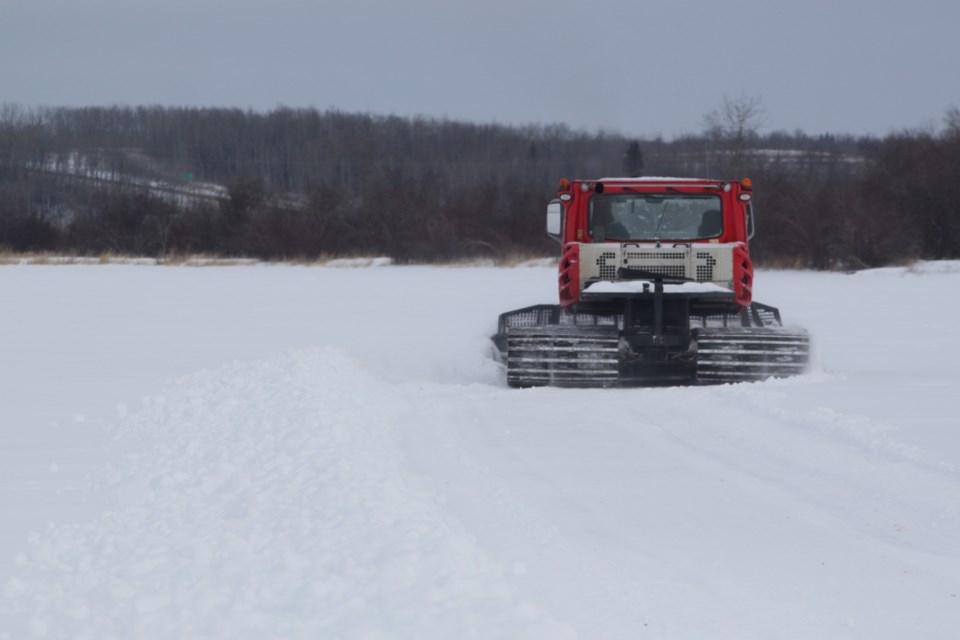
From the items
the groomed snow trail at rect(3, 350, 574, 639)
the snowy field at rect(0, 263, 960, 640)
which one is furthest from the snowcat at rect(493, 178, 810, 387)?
the groomed snow trail at rect(3, 350, 574, 639)

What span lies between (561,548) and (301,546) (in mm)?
1269

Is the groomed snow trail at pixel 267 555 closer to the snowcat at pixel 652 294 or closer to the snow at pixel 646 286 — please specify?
the snowcat at pixel 652 294

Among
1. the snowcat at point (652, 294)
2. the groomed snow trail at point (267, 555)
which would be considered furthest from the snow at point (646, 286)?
the groomed snow trail at point (267, 555)

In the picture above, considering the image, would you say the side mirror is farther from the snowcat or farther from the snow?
the snow

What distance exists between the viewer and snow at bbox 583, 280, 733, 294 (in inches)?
467

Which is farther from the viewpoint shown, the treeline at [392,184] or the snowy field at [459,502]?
the treeline at [392,184]

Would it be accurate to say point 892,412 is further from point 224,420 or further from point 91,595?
point 91,595

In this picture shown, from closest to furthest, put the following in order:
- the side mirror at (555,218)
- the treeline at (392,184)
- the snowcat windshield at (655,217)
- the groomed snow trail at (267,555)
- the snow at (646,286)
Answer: the groomed snow trail at (267,555), the snow at (646,286), the side mirror at (555,218), the snowcat windshield at (655,217), the treeline at (392,184)

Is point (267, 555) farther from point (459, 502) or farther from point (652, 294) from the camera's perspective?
point (652, 294)

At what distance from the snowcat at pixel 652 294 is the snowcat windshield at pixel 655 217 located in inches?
0.4

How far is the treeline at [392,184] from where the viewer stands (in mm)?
40219

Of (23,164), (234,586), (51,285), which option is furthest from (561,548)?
(23,164)

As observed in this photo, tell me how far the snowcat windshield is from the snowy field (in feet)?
6.63

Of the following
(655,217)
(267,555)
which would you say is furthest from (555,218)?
(267,555)
